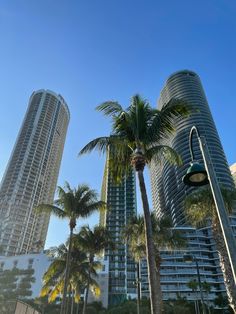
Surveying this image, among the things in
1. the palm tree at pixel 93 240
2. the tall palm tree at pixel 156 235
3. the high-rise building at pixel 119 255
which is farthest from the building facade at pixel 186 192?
the tall palm tree at pixel 156 235

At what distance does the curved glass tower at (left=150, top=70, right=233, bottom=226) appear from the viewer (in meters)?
129

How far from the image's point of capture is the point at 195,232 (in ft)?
353

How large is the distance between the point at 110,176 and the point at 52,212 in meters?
9.04

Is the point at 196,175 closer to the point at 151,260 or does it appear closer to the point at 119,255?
the point at 151,260

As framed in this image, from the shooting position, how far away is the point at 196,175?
6.04 metres

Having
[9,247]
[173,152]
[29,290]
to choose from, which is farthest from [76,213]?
[9,247]

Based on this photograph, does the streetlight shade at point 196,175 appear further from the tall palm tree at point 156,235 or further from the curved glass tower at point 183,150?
the curved glass tower at point 183,150

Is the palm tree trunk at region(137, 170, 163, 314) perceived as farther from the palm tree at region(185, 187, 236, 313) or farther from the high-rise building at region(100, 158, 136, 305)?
the high-rise building at region(100, 158, 136, 305)

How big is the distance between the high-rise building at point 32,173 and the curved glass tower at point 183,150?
5899 cm

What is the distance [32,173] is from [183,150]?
79.5 metres

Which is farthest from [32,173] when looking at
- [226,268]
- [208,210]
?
[226,268]

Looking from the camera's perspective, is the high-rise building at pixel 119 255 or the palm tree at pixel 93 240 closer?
the palm tree at pixel 93 240

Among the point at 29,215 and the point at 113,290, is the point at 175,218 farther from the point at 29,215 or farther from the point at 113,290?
the point at 29,215

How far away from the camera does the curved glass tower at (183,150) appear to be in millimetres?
129000
